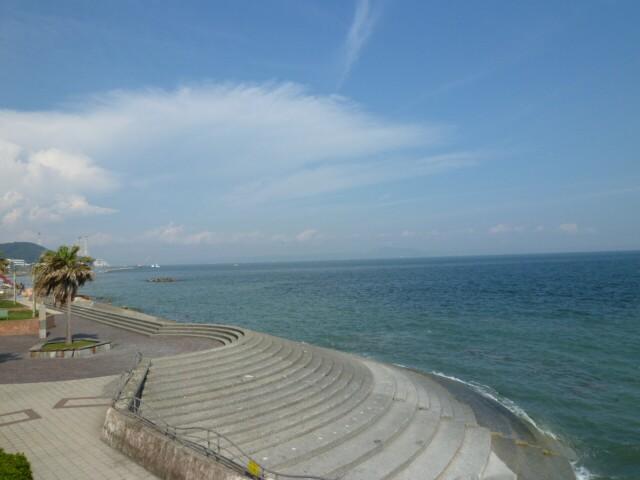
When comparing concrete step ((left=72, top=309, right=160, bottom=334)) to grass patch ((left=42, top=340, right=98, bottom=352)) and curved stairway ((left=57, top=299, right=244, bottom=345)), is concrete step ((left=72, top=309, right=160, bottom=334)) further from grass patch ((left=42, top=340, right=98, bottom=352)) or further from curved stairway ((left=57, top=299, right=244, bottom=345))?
grass patch ((left=42, top=340, right=98, bottom=352))

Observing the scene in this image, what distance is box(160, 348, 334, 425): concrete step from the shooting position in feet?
42.4

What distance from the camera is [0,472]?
23.3 feet

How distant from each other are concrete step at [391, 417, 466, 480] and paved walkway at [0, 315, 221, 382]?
12.2 metres

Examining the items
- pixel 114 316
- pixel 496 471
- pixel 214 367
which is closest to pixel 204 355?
pixel 214 367

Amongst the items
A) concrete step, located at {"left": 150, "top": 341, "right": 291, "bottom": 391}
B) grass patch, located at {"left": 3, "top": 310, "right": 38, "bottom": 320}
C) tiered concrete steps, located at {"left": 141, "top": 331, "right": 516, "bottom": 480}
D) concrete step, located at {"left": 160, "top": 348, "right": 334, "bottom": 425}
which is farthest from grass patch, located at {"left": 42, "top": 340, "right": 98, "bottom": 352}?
concrete step, located at {"left": 160, "top": 348, "right": 334, "bottom": 425}

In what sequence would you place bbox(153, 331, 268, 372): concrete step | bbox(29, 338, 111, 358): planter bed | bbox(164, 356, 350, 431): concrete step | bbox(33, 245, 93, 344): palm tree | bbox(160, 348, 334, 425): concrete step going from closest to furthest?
bbox(164, 356, 350, 431): concrete step → bbox(160, 348, 334, 425): concrete step → bbox(153, 331, 268, 372): concrete step → bbox(29, 338, 111, 358): planter bed → bbox(33, 245, 93, 344): palm tree

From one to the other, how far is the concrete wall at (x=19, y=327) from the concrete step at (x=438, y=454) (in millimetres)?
25849

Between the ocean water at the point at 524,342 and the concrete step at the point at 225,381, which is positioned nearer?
the concrete step at the point at 225,381

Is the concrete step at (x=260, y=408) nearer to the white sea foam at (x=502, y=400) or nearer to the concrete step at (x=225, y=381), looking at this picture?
the concrete step at (x=225, y=381)

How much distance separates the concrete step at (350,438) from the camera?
35.7 ft

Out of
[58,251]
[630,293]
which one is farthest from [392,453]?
[630,293]

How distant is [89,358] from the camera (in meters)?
20.5

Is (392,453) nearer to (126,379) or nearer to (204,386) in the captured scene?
(204,386)

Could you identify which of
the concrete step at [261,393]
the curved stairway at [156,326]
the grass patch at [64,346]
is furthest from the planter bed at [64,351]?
the concrete step at [261,393]
